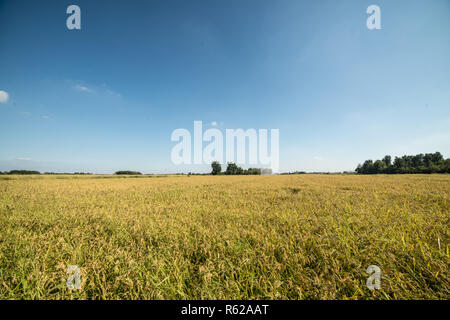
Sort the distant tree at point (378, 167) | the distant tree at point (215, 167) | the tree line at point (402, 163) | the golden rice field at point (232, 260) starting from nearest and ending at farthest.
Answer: the golden rice field at point (232, 260), the tree line at point (402, 163), the distant tree at point (378, 167), the distant tree at point (215, 167)

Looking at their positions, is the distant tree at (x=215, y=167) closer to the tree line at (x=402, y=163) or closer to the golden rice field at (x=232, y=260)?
the tree line at (x=402, y=163)

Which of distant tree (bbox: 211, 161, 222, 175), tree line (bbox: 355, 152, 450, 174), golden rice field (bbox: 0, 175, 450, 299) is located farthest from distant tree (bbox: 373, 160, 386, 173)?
golden rice field (bbox: 0, 175, 450, 299)

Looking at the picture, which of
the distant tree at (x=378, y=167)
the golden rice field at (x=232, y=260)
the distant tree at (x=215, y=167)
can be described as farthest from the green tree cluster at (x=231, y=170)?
the golden rice field at (x=232, y=260)

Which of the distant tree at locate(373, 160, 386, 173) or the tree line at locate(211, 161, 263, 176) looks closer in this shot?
the distant tree at locate(373, 160, 386, 173)

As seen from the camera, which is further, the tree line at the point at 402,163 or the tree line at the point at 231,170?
the tree line at the point at 231,170

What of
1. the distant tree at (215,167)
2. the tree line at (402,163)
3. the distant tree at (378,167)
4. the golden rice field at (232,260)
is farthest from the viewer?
the distant tree at (215,167)

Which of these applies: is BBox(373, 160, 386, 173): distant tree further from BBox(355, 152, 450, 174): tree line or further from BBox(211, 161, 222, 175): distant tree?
BBox(211, 161, 222, 175): distant tree

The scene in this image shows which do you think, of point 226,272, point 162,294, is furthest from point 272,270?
point 162,294

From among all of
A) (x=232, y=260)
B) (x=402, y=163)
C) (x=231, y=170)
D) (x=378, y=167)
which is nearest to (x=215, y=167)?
(x=231, y=170)

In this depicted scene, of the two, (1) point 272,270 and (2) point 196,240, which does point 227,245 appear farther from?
(1) point 272,270

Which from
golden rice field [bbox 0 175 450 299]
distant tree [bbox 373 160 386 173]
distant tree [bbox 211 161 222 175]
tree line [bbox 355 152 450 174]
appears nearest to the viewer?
golden rice field [bbox 0 175 450 299]

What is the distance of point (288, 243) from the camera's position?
212 centimetres

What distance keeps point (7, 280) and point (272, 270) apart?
284cm

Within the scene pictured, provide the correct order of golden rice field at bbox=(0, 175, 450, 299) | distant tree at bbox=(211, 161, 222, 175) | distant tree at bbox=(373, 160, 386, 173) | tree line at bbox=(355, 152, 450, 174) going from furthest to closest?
distant tree at bbox=(211, 161, 222, 175)
distant tree at bbox=(373, 160, 386, 173)
tree line at bbox=(355, 152, 450, 174)
golden rice field at bbox=(0, 175, 450, 299)
